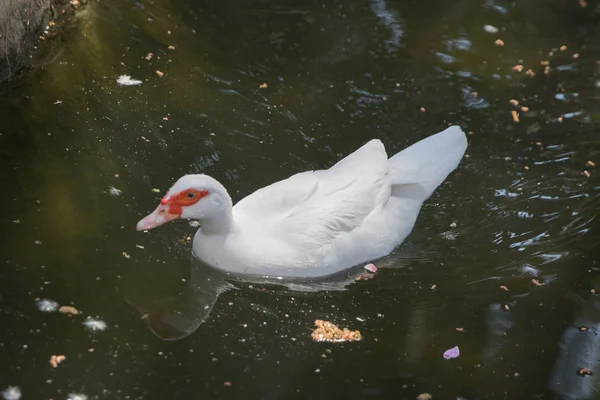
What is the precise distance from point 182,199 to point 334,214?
102 centimetres

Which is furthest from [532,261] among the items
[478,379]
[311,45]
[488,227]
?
[311,45]

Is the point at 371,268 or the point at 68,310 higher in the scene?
the point at 68,310

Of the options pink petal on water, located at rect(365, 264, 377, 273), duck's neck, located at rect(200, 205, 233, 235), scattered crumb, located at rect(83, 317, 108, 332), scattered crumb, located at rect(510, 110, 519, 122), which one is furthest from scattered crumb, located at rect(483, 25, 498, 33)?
scattered crumb, located at rect(83, 317, 108, 332)

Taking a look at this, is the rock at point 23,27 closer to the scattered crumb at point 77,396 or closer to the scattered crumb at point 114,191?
the scattered crumb at point 114,191

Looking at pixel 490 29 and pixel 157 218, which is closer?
pixel 157 218

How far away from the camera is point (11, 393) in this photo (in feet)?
13.8

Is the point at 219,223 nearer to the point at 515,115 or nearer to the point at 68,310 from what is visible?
the point at 68,310

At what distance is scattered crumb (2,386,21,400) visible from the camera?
165 inches

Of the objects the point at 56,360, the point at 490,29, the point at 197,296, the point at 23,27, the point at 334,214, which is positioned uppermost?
the point at 23,27

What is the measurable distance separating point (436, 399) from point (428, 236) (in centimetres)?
154

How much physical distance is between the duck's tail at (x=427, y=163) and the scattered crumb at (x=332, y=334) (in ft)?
4.46

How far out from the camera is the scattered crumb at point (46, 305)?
15.4 feet

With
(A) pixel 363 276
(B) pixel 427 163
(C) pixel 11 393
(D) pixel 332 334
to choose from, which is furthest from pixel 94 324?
(B) pixel 427 163

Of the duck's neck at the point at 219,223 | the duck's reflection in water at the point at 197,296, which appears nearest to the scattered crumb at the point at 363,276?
the duck's reflection in water at the point at 197,296
